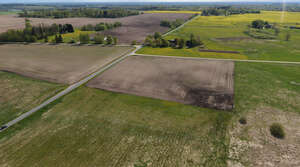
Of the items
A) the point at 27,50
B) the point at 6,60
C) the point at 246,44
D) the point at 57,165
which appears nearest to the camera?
the point at 57,165

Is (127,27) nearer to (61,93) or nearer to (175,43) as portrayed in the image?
(175,43)

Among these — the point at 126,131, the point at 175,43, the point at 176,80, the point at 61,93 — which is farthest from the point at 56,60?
the point at 175,43

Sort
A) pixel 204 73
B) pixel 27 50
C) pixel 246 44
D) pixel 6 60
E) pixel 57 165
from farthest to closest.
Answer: pixel 246 44 → pixel 27 50 → pixel 6 60 → pixel 204 73 → pixel 57 165

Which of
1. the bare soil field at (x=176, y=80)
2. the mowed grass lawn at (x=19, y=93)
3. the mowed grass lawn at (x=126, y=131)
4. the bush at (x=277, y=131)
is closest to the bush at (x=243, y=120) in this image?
the mowed grass lawn at (x=126, y=131)

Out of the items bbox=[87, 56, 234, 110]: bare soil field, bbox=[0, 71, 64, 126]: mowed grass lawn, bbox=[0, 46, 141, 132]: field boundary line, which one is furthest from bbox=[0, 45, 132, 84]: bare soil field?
bbox=[87, 56, 234, 110]: bare soil field

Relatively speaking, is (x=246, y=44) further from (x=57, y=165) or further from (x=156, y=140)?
(x=57, y=165)

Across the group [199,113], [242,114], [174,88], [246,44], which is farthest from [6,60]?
[246,44]

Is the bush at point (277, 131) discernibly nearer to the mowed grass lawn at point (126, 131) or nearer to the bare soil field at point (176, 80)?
the mowed grass lawn at point (126, 131)
